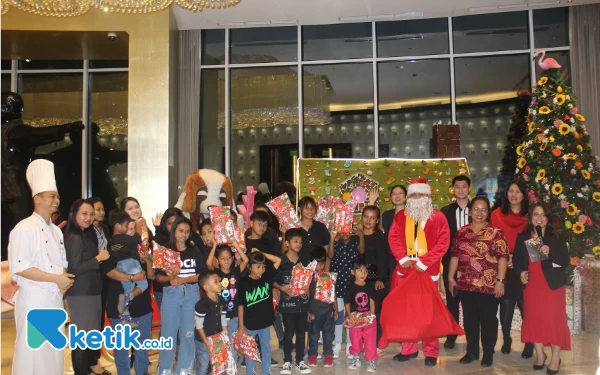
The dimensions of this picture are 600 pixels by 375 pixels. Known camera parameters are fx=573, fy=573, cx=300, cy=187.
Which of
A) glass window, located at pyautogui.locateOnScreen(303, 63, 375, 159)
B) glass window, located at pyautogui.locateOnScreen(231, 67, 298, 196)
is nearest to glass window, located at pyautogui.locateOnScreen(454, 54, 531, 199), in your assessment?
glass window, located at pyautogui.locateOnScreen(303, 63, 375, 159)

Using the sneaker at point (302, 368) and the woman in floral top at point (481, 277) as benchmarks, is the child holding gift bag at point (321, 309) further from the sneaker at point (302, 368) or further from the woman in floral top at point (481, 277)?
the woman in floral top at point (481, 277)

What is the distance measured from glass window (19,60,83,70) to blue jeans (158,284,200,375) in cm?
720

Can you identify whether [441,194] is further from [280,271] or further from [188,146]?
[188,146]

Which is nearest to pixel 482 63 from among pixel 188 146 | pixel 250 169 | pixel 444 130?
pixel 444 130

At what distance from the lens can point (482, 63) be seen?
989 centimetres

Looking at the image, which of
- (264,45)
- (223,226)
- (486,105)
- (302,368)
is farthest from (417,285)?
(264,45)

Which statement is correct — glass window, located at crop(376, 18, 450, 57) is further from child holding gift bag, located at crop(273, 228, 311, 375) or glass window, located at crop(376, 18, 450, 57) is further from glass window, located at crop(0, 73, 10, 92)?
glass window, located at crop(0, 73, 10, 92)

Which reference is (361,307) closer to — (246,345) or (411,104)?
(246,345)

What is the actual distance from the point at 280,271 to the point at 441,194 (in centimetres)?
353

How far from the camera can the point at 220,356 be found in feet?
14.8

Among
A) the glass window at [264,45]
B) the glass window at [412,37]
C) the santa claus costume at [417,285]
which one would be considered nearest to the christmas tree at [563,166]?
the santa claus costume at [417,285]

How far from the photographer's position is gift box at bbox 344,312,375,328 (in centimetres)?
518

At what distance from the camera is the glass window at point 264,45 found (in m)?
10.2

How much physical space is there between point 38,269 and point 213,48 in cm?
710
